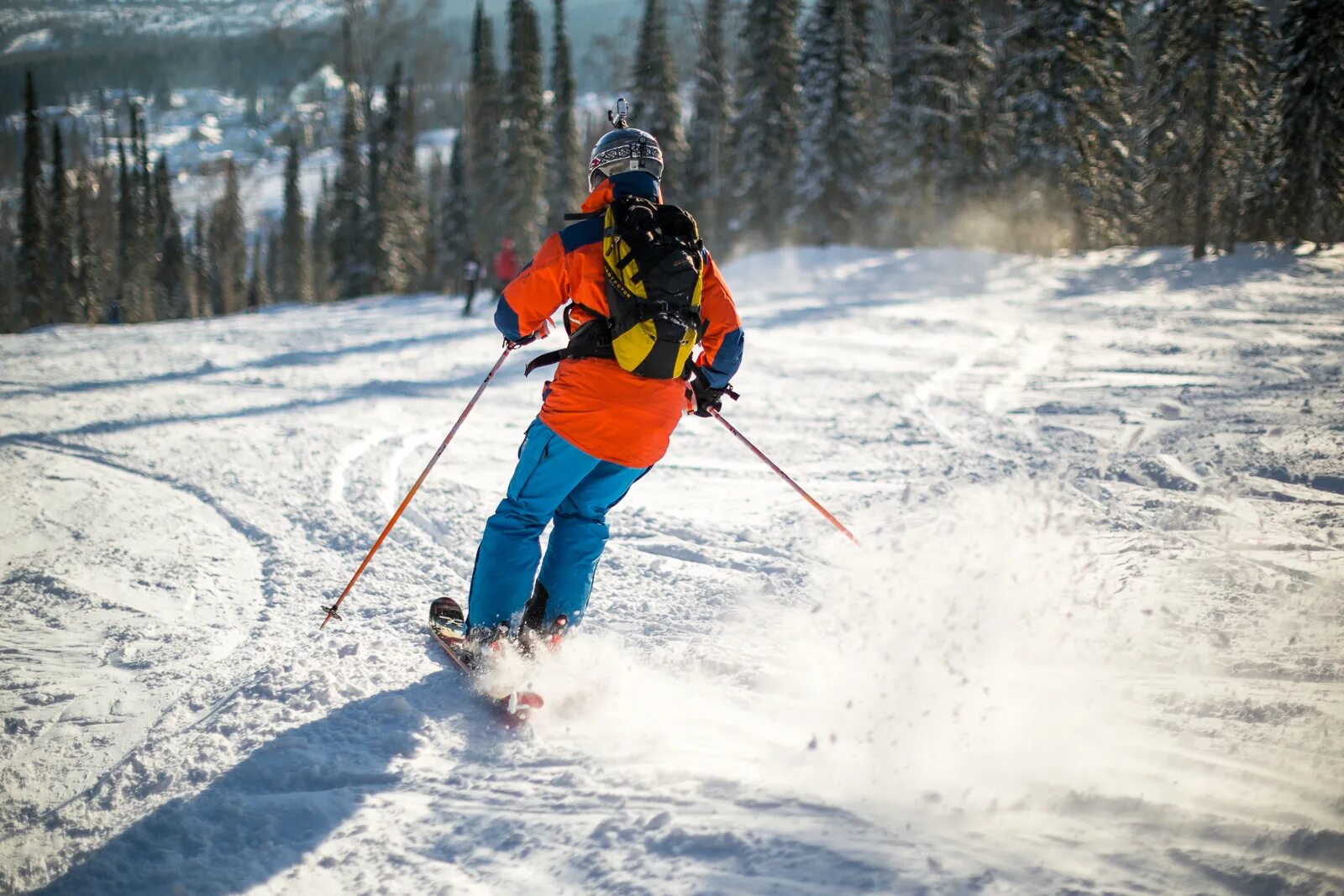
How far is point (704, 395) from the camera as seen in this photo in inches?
131

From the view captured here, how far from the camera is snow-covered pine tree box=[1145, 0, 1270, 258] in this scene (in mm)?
18500

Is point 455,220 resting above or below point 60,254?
above

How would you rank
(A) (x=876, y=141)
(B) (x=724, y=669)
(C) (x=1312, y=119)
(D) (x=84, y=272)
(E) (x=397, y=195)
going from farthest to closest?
1. (D) (x=84, y=272)
2. (E) (x=397, y=195)
3. (A) (x=876, y=141)
4. (C) (x=1312, y=119)
5. (B) (x=724, y=669)

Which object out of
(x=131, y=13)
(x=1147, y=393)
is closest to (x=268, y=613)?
(x=1147, y=393)

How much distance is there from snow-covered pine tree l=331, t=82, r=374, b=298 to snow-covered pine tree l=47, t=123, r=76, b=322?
15331 mm

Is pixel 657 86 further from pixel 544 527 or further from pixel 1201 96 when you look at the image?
pixel 544 527

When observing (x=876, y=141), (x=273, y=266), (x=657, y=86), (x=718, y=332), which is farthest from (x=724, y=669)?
(x=273, y=266)

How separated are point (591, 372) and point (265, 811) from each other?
1729 millimetres

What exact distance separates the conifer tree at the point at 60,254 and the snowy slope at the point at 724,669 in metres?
45.0

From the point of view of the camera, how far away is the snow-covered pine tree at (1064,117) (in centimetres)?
2206

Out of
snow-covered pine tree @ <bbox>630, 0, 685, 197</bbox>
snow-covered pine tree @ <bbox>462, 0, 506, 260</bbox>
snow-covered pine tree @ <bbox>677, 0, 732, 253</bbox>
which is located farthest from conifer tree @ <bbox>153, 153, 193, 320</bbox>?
snow-covered pine tree @ <bbox>630, 0, 685, 197</bbox>

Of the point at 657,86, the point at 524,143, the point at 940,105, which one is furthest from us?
the point at 524,143

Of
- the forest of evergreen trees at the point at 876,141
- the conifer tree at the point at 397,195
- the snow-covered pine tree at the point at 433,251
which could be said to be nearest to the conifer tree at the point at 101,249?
the forest of evergreen trees at the point at 876,141

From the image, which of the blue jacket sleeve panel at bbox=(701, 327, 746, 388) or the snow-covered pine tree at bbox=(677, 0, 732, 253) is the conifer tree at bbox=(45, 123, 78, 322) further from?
the blue jacket sleeve panel at bbox=(701, 327, 746, 388)
